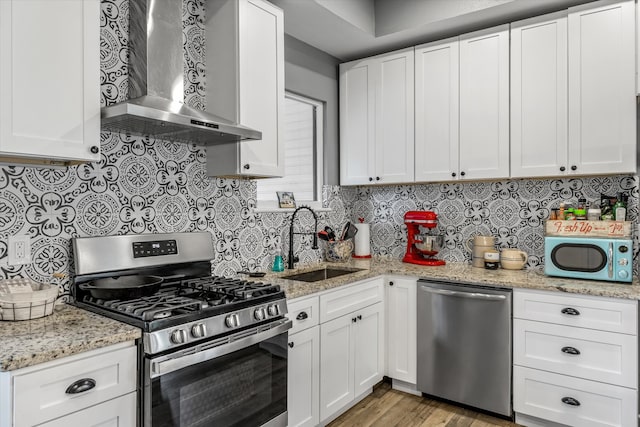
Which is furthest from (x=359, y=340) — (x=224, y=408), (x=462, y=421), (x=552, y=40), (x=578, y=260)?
(x=552, y=40)

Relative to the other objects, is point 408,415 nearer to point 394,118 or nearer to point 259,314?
point 259,314

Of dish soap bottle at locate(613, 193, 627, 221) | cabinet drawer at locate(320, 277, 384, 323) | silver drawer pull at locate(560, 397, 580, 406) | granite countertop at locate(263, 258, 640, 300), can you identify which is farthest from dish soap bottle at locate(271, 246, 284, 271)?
dish soap bottle at locate(613, 193, 627, 221)

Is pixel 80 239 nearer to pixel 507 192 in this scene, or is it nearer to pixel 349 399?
pixel 349 399

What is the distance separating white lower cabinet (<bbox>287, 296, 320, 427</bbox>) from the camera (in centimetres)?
225

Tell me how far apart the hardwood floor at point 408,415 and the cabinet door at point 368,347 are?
0.12m

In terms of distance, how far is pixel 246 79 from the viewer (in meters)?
2.40

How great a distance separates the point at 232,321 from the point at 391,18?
97.0 inches

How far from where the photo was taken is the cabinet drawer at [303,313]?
225 centimetres

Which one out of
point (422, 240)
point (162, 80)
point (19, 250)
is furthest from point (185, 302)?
point (422, 240)

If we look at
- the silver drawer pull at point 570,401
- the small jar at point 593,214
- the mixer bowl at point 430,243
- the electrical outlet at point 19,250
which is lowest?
the silver drawer pull at point 570,401

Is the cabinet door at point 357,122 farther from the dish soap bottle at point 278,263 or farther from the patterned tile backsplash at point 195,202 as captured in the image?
the dish soap bottle at point 278,263

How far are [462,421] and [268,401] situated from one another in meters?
1.34

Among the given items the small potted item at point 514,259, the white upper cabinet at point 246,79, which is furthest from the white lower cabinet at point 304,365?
the small potted item at point 514,259

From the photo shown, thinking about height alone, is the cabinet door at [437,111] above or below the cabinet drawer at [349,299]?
above
